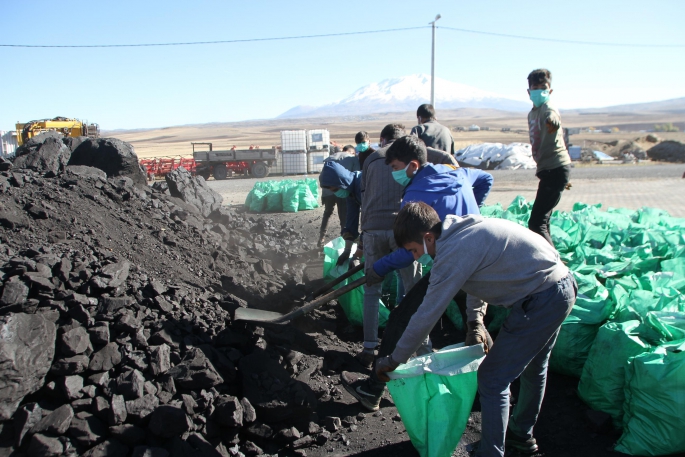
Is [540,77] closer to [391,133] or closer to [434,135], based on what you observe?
[434,135]

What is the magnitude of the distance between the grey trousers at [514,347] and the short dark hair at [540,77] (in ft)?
8.12

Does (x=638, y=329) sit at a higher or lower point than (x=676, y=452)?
higher

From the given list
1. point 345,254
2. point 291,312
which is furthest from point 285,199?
point 291,312

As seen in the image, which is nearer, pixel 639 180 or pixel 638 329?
pixel 638 329

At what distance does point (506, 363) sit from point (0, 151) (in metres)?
32.9

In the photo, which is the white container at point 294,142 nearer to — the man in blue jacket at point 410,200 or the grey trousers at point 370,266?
the grey trousers at point 370,266

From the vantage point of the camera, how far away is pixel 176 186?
8.45m

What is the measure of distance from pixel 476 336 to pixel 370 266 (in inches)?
35.5

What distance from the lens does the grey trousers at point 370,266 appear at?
12.2 feet

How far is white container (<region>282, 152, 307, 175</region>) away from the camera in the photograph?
23859 millimetres

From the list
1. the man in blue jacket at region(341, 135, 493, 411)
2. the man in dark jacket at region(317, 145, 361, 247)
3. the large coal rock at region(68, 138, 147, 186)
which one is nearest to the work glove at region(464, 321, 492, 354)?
the man in blue jacket at region(341, 135, 493, 411)

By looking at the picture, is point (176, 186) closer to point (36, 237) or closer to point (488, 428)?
point (36, 237)

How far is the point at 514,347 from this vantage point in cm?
247

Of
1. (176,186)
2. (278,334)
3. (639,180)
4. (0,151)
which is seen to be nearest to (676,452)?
(278,334)
